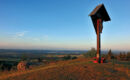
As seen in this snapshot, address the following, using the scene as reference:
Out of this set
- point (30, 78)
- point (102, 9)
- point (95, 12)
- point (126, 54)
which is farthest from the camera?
point (126, 54)

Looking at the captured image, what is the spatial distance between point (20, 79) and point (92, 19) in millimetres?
6614

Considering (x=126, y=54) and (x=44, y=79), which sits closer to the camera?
(x=44, y=79)

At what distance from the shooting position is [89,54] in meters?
24.5

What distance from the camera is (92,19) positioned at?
9.95 meters

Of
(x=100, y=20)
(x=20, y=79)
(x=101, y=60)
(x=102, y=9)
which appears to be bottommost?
(x=20, y=79)

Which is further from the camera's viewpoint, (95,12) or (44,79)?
(95,12)

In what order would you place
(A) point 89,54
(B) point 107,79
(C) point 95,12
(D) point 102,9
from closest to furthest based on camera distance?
(B) point 107,79
(C) point 95,12
(D) point 102,9
(A) point 89,54

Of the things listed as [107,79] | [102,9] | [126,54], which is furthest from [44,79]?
[126,54]

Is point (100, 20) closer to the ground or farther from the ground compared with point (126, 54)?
farther from the ground

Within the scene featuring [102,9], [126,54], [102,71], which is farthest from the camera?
[126,54]

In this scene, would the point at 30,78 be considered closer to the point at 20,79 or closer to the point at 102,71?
the point at 20,79

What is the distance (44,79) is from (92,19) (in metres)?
5.82

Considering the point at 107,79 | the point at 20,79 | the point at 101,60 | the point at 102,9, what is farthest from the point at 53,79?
the point at 102,9

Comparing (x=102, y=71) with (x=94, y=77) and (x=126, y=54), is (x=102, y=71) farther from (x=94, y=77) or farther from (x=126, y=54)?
(x=126, y=54)
